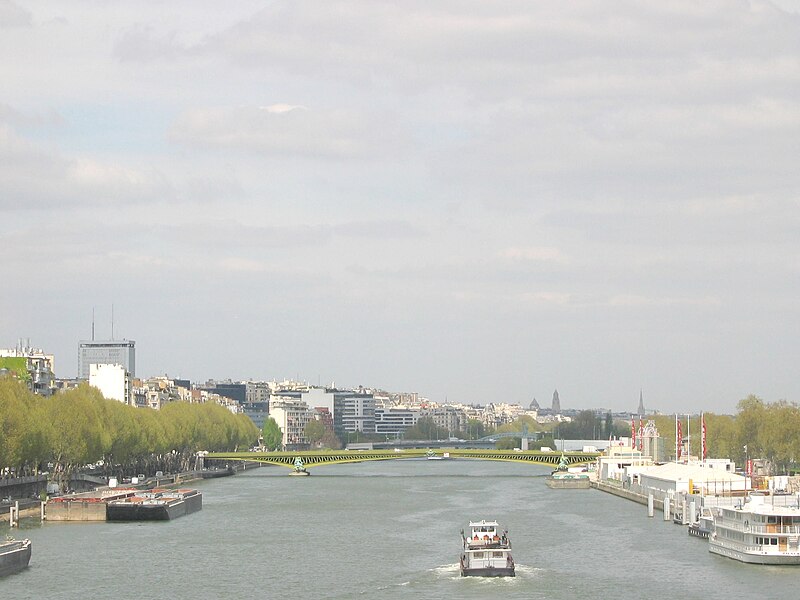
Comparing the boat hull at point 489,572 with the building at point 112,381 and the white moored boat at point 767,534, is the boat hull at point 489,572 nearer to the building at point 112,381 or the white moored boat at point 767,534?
the white moored boat at point 767,534

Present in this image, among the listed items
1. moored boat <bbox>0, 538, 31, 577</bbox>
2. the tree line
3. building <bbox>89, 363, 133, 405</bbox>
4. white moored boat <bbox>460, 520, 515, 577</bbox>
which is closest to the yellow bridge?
the tree line

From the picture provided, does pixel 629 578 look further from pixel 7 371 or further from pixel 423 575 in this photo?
pixel 7 371

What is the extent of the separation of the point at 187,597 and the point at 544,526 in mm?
33916

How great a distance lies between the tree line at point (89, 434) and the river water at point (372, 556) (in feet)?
27.5

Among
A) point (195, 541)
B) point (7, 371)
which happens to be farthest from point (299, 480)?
point (195, 541)

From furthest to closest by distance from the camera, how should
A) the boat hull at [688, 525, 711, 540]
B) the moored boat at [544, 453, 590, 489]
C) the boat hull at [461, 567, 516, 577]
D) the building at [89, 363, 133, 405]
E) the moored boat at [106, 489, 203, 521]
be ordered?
the building at [89, 363, 133, 405]
the moored boat at [544, 453, 590, 489]
the moored boat at [106, 489, 203, 521]
the boat hull at [688, 525, 711, 540]
the boat hull at [461, 567, 516, 577]

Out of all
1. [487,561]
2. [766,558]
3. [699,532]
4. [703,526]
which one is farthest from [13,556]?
[699,532]

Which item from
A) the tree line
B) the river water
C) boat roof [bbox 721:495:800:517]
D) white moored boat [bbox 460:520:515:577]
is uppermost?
the tree line

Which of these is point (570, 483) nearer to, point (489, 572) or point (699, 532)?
point (699, 532)

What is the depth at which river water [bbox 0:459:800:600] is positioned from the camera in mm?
58688

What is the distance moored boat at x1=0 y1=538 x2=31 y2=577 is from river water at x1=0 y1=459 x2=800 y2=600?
556mm

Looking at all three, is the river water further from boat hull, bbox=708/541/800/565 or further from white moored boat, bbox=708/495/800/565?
white moored boat, bbox=708/495/800/565

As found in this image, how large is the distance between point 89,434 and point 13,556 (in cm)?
4802

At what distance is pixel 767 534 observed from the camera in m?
65.1
